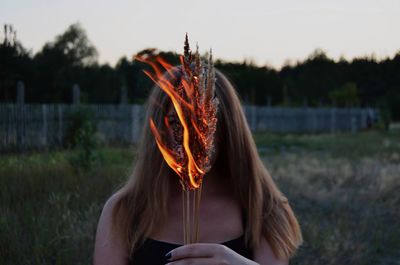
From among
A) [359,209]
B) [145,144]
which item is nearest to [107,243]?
[145,144]

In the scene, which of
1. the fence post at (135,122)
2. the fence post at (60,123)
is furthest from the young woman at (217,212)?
the fence post at (135,122)

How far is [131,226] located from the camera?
2287mm

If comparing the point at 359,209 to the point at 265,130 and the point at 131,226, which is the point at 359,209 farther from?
the point at 265,130

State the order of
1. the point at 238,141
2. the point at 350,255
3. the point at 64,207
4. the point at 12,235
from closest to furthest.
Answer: the point at 238,141, the point at 12,235, the point at 64,207, the point at 350,255

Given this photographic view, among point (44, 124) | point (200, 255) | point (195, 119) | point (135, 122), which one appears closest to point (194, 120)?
point (195, 119)

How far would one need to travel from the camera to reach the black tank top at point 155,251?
2.24m

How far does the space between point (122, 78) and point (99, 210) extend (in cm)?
2138

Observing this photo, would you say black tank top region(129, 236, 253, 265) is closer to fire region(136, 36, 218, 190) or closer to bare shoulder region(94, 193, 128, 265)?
bare shoulder region(94, 193, 128, 265)

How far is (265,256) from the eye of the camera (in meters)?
2.26

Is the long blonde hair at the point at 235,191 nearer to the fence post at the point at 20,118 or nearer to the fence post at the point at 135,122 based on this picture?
the fence post at the point at 20,118

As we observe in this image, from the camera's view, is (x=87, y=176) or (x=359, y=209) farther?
(x=359, y=209)

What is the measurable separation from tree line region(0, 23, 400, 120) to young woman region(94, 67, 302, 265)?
2.43 m

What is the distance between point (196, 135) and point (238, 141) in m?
0.80

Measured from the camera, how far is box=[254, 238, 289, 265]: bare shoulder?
2.25 m
